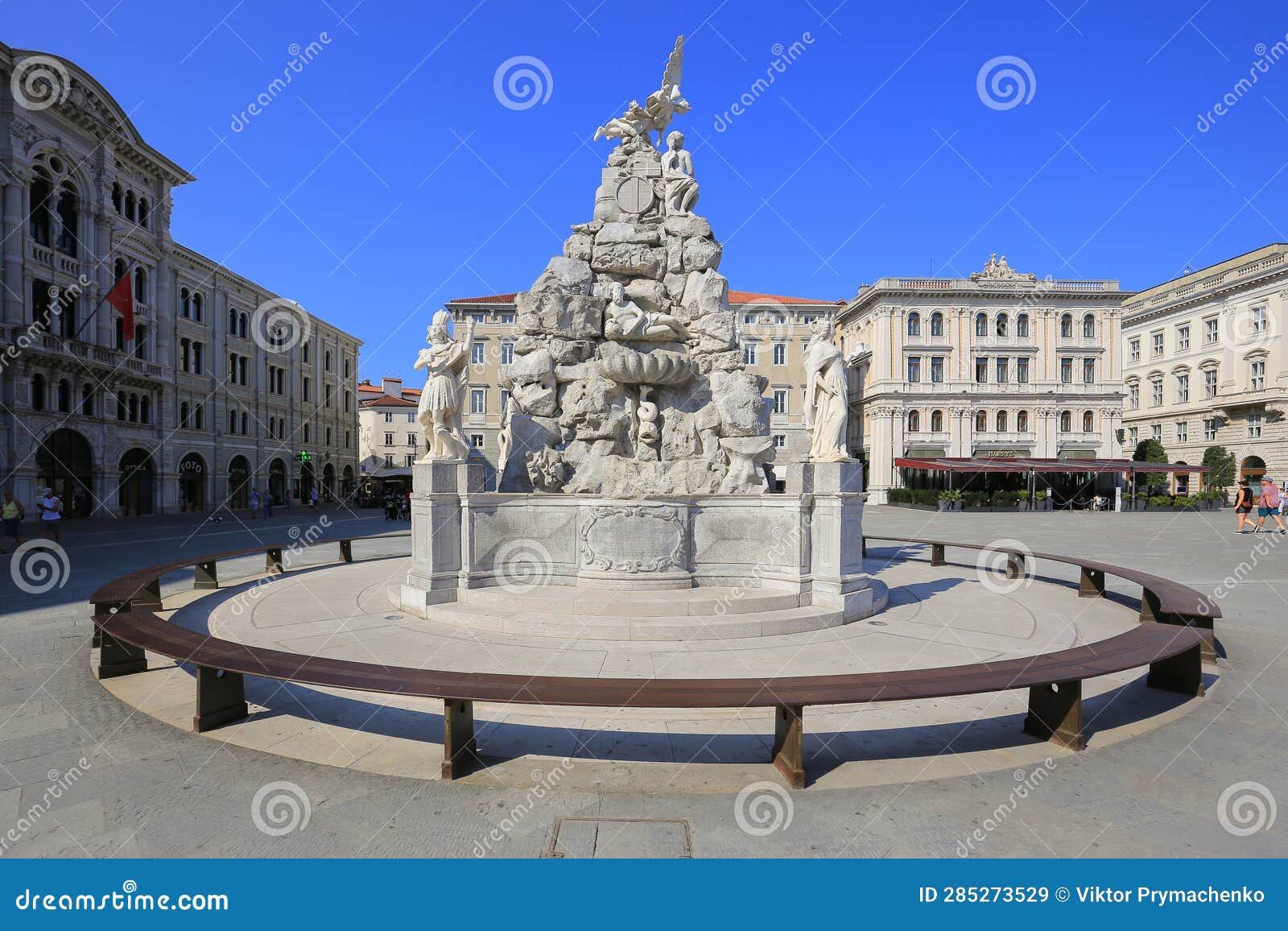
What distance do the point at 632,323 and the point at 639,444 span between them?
182 cm

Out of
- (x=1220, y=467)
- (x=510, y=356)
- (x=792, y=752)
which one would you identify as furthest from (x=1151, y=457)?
(x=792, y=752)

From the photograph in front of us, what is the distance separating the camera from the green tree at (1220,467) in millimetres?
43250

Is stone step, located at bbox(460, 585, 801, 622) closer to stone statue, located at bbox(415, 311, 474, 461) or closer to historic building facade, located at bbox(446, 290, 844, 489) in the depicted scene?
stone statue, located at bbox(415, 311, 474, 461)

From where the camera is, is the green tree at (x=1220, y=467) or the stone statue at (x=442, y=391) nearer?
the stone statue at (x=442, y=391)

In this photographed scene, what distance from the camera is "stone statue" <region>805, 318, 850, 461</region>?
8547mm

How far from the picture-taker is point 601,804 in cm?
384

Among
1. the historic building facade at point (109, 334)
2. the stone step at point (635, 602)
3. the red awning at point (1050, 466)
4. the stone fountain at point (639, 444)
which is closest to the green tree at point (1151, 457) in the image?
the red awning at point (1050, 466)

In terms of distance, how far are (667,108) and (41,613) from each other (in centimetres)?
1198

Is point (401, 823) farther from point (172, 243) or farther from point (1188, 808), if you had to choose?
point (172, 243)

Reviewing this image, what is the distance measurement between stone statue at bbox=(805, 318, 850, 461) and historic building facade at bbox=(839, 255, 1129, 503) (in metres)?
43.2

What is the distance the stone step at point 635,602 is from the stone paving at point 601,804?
311cm

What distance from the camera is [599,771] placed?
167 inches

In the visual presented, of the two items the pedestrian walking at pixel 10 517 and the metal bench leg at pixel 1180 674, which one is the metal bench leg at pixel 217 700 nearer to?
the metal bench leg at pixel 1180 674

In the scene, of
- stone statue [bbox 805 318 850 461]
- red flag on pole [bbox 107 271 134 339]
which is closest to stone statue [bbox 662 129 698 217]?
stone statue [bbox 805 318 850 461]
